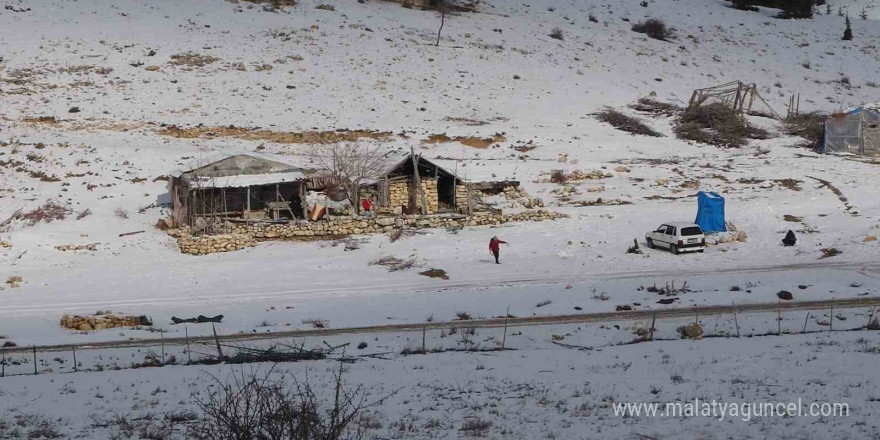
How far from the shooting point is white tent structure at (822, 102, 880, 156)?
182ft

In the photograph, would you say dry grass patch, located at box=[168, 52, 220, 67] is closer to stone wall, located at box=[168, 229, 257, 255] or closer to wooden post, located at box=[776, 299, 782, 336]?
stone wall, located at box=[168, 229, 257, 255]

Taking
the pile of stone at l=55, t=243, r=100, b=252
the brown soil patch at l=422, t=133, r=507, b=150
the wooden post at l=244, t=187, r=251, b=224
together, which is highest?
the brown soil patch at l=422, t=133, r=507, b=150

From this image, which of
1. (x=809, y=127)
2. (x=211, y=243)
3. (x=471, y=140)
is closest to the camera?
(x=211, y=243)

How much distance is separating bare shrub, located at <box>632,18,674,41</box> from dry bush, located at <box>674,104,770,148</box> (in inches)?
909

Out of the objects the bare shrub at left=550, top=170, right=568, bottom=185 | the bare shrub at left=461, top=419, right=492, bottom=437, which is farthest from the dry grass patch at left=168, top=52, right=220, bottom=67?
the bare shrub at left=461, top=419, right=492, bottom=437

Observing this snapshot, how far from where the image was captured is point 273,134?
5550cm

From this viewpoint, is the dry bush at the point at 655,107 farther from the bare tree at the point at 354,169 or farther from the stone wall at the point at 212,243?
the stone wall at the point at 212,243

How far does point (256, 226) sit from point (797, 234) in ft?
77.3

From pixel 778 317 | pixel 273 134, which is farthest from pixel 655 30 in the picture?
pixel 778 317

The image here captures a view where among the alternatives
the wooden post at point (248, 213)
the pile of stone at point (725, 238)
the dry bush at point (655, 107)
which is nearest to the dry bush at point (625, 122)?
the dry bush at point (655, 107)

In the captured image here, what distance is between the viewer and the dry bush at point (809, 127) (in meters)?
58.2

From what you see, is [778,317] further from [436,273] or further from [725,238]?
[725,238]

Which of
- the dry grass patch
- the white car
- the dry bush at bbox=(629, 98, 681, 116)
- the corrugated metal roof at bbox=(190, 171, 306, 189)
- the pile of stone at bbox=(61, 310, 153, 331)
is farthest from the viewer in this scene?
the dry grass patch

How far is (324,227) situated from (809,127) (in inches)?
1558
